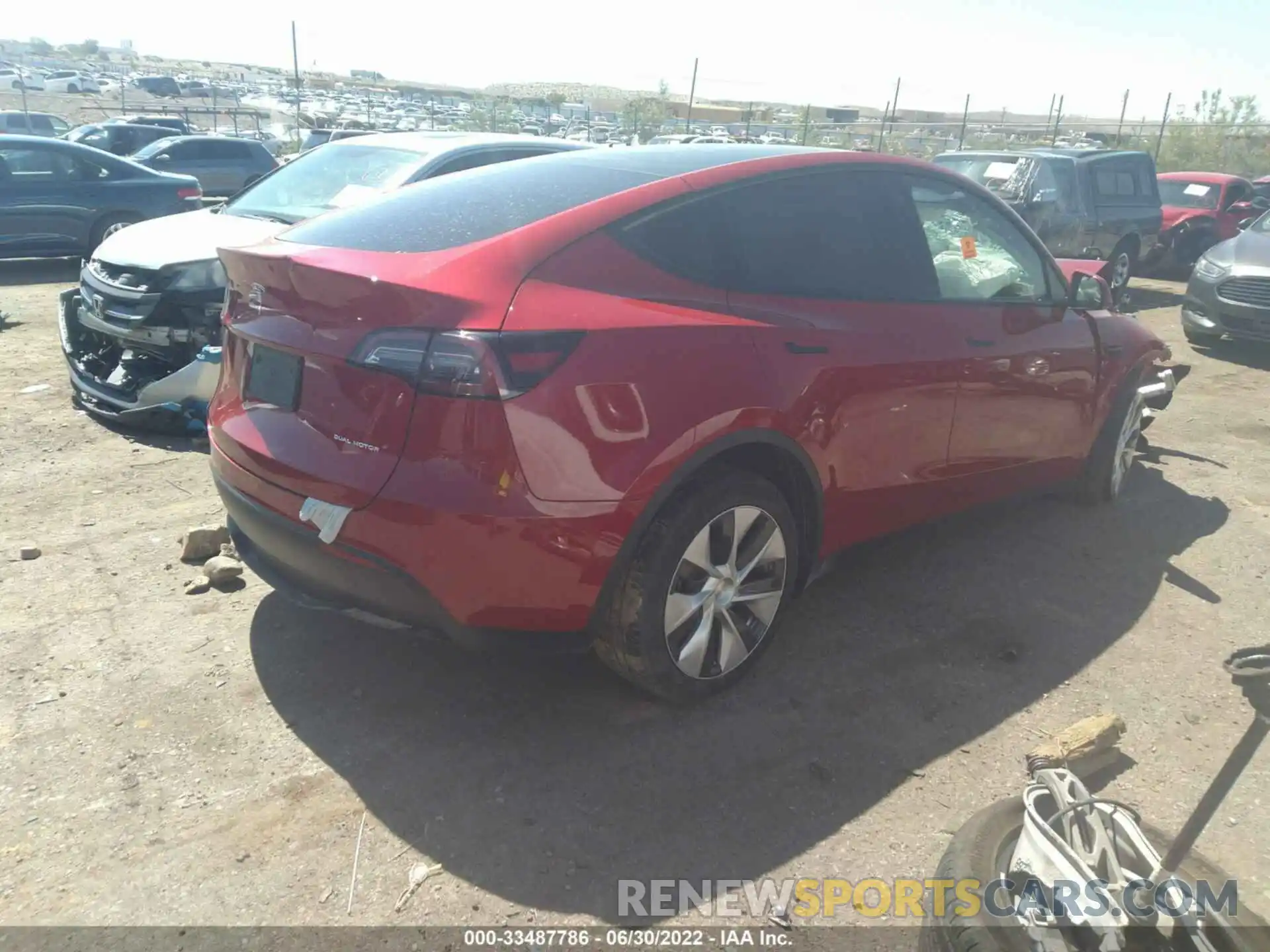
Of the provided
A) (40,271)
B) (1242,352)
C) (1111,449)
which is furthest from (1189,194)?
(40,271)

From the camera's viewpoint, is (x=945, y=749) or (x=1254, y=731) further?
(x=945, y=749)

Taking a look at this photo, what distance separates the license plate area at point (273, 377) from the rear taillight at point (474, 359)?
0.40 metres

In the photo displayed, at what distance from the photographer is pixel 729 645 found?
10.7 feet

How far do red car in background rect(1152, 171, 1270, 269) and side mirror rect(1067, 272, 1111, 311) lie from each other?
11680mm

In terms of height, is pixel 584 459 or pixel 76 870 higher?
pixel 584 459

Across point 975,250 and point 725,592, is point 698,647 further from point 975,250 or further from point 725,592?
point 975,250

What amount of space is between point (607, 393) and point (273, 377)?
1.07m

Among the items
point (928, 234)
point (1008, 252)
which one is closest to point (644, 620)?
point (928, 234)

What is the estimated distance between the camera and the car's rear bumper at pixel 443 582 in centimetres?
268

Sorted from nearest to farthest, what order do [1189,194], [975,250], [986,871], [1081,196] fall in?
[986,871] → [975,250] → [1081,196] → [1189,194]

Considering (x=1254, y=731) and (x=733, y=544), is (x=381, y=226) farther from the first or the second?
(x=1254, y=731)

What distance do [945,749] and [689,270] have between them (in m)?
1.72

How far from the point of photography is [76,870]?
2.49m

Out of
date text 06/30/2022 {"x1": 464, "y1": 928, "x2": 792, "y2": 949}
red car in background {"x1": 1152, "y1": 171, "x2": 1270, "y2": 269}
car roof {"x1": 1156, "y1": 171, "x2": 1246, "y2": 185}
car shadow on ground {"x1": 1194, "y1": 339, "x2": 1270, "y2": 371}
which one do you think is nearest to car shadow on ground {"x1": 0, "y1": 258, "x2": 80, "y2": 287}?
date text 06/30/2022 {"x1": 464, "y1": 928, "x2": 792, "y2": 949}
